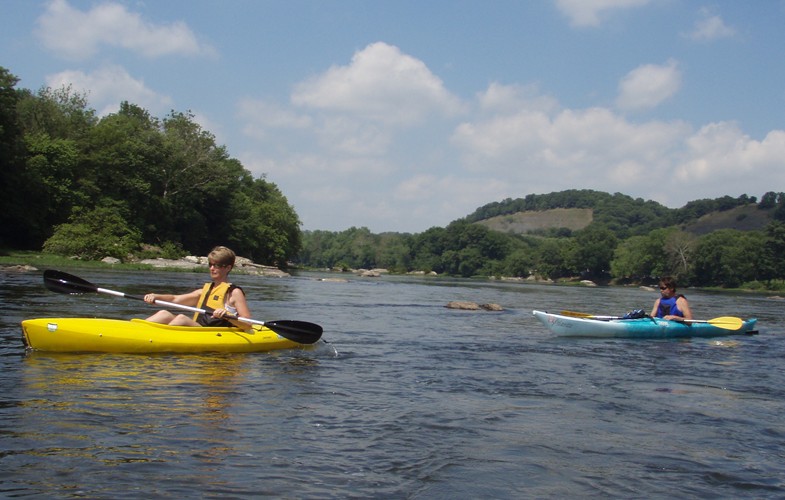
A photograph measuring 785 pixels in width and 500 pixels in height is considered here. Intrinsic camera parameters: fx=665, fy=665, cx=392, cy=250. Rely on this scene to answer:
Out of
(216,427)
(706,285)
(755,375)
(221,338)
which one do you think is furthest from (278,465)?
(706,285)

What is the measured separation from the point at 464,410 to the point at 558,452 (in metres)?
1.35

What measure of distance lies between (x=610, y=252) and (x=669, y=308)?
10169cm

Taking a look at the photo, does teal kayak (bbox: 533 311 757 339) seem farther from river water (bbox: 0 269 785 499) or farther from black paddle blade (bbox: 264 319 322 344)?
black paddle blade (bbox: 264 319 322 344)

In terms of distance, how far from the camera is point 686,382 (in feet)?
27.2

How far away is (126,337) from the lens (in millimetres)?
7805

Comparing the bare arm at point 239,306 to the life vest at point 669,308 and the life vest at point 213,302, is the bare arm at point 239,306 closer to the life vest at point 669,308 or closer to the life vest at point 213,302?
the life vest at point 213,302

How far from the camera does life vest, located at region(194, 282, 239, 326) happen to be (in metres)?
8.59

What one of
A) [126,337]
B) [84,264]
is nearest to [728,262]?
[84,264]

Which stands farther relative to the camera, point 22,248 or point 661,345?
point 22,248

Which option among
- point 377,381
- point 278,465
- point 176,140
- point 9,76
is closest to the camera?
point 278,465

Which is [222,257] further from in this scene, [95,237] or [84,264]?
[95,237]

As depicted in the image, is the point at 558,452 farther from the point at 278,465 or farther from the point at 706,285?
the point at 706,285

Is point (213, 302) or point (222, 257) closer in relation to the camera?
point (222, 257)

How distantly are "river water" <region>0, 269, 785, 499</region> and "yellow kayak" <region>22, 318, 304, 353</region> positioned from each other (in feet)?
0.60
